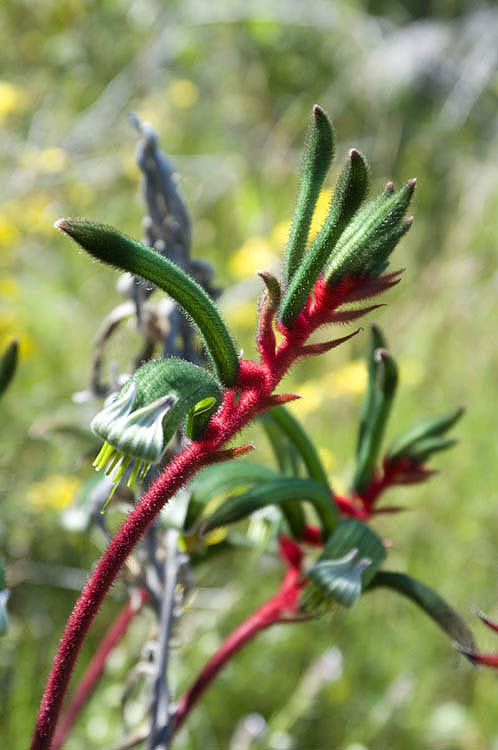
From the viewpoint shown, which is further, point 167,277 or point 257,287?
point 257,287

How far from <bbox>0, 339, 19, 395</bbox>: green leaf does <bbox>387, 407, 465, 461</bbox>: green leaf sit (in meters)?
0.31

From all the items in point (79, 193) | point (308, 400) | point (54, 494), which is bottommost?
point (54, 494)

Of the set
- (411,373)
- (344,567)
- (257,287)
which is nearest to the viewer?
(344,567)

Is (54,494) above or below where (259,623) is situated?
below

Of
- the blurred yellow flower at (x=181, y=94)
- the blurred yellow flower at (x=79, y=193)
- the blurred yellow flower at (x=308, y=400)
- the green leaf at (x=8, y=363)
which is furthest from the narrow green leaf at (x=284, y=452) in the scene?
the blurred yellow flower at (x=181, y=94)

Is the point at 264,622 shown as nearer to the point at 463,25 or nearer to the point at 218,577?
the point at 218,577

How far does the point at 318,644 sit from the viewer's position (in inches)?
64.4

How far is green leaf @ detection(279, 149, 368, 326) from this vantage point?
395 mm

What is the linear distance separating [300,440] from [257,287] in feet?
6.15

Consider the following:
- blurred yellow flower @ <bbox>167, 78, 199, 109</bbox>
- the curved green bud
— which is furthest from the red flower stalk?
blurred yellow flower @ <bbox>167, 78, 199, 109</bbox>

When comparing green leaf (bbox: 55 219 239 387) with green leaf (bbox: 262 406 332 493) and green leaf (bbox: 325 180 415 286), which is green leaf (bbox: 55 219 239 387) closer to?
green leaf (bbox: 325 180 415 286)

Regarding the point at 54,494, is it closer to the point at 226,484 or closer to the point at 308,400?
the point at 308,400

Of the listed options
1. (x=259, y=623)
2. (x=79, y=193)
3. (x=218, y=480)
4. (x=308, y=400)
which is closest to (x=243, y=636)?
(x=259, y=623)

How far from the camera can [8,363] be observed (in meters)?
0.60
